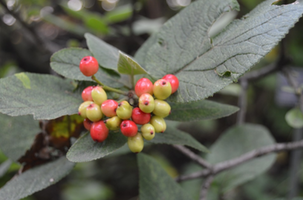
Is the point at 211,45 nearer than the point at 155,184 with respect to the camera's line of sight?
Yes

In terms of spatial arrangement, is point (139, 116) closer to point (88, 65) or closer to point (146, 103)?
point (146, 103)

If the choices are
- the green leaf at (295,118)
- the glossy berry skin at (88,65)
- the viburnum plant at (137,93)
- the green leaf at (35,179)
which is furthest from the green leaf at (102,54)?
the green leaf at (295,118)

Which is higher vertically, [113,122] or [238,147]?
[113,122]

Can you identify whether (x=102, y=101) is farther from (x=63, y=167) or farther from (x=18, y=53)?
(x=18, y=53)

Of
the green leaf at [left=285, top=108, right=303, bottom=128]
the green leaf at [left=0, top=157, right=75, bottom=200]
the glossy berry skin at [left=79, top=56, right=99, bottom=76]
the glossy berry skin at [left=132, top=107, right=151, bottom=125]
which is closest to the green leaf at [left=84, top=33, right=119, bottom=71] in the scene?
the glossy berry skin at [left=79, top=56, right=99, bottom=76]

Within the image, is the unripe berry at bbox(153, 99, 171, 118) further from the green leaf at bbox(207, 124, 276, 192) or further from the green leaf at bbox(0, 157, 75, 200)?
the green leaf at bbox(207, 124, 276, 192)

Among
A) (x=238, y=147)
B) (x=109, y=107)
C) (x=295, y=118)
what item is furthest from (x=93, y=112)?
(x=238, y=147)
